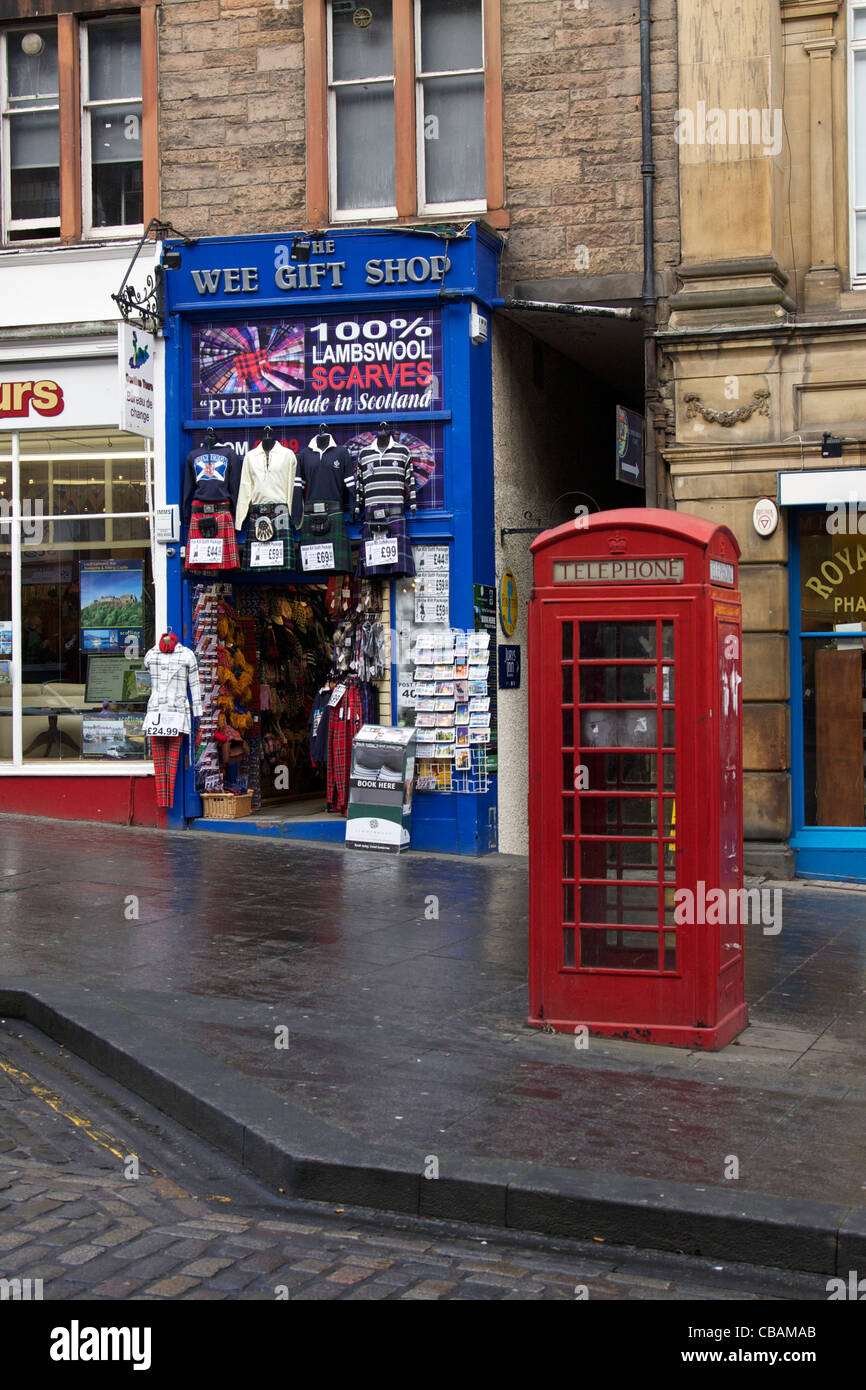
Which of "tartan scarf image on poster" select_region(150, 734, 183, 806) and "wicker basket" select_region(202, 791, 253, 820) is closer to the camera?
"tartan scarf image on poster" select_region(150, 734, 183, 806)

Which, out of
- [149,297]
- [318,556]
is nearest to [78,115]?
[149,297]

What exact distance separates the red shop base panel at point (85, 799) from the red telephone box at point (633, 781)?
7.38 m

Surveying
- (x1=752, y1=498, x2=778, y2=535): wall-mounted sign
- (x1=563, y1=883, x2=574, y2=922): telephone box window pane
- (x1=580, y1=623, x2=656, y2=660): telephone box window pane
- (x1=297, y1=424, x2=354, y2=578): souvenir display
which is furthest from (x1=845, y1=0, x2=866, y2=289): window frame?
(x1=563, y1=883, x2=574, y2=922): telephone box window pane

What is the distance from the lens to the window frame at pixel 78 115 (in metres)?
14.3

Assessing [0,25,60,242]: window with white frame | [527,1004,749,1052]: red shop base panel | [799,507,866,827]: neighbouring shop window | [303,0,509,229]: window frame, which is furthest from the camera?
[0,25,60,242]: window with white frame

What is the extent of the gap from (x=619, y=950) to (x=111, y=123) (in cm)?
1087

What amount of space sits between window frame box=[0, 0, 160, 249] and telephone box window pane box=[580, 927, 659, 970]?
31.6 ft

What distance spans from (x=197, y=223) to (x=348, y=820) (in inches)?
234

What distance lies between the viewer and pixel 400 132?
13828mm

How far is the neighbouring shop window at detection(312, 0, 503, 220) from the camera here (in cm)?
1382

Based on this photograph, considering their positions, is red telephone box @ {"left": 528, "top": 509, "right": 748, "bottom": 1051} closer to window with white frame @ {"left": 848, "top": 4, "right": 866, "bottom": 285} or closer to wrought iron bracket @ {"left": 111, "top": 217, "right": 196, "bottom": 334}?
window with white frame @ {"left": 848, "top": 4, "right": 866, "bottom": 285}

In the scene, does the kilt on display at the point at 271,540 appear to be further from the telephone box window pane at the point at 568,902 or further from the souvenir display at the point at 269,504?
the telephone box window pane at the point at 568,902

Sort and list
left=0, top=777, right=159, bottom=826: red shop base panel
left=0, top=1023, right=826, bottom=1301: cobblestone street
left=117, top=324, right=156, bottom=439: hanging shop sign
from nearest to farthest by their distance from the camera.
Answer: left=0, top=1023, right=826, bottom=1301: cobblestone street
left=117, top=324, right=156, bottom=439: hanging shop sign
left=0, top=777, right=159, bottom=826: red shop base panel
